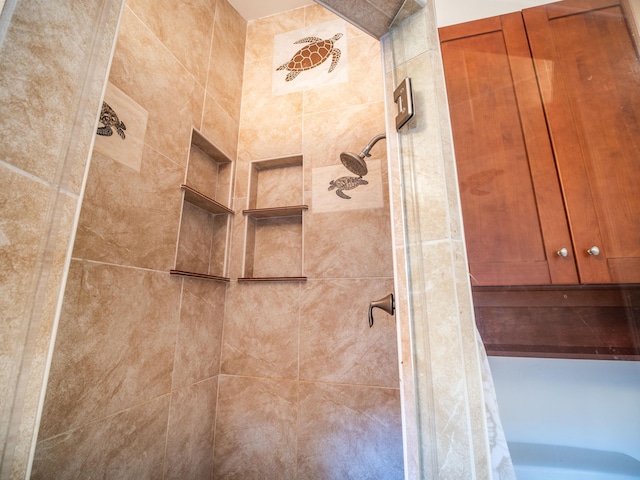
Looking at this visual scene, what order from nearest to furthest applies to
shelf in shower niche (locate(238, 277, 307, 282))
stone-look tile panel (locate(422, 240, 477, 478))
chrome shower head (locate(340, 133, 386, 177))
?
stone-look tile panel (locate(422, 240, 477, 478)), chrome shower head (locate(340, 133, 386, 177)), shelf in shower niche (locate(238, 277, 307, 282))

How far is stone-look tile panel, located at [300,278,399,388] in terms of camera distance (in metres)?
1.28

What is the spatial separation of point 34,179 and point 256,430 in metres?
1.43

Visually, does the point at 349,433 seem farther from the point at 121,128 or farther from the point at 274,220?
the point at 121,128

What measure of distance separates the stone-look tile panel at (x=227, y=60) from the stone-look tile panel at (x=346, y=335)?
117 centimetres

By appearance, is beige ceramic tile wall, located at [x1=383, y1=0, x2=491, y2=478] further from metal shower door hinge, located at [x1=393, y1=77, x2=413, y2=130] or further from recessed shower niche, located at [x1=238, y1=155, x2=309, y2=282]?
recessed shower niche, located at [x1=238, y1=155, x2=309, y2=282]

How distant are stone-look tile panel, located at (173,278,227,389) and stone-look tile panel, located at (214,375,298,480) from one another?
187 mm

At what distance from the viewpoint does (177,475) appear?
1150mm

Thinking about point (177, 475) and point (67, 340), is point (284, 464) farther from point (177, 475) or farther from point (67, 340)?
point (67, 340)

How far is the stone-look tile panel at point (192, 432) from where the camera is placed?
114cm

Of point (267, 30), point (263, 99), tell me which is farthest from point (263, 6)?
point (263, 99)

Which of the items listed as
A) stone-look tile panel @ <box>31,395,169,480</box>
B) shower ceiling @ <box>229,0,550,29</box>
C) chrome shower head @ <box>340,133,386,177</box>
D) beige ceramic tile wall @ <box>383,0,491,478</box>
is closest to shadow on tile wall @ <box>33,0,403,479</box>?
stone-look tile panel @ <box>31,395,169,480</box>

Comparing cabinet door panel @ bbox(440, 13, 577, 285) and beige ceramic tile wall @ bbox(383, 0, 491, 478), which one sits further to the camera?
cabinet door panel @ bbox(440, 13, 577, 285)

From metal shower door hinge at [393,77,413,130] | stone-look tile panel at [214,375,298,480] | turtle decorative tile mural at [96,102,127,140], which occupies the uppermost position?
turtle decorative tile mural at [96,102,127,140]

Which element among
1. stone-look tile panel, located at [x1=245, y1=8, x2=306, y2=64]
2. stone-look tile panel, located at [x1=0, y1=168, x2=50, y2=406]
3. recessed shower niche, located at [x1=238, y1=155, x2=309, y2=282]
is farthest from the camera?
stone-look tile panel, located at [x1=245, y1=8, x2=306, y2=64]
